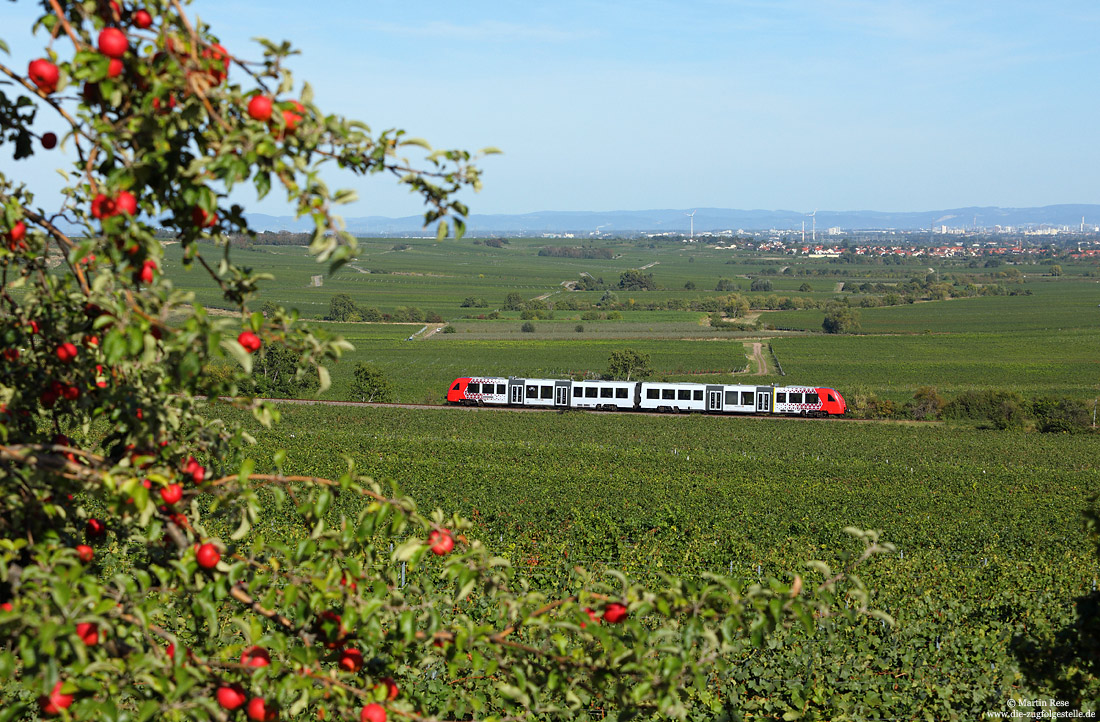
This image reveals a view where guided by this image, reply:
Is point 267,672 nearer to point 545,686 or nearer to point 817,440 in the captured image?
point 545,686

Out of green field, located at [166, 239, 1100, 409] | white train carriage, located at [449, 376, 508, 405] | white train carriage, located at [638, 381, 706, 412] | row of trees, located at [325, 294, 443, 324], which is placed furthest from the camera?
row of trees, located at [325, 294, 443, 324]

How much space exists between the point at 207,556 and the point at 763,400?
157 ft

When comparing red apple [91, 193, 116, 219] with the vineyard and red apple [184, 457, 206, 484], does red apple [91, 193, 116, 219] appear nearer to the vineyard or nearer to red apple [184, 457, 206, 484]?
red apple [184, 457, 206, 484]

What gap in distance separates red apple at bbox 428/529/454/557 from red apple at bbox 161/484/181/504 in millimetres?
1097

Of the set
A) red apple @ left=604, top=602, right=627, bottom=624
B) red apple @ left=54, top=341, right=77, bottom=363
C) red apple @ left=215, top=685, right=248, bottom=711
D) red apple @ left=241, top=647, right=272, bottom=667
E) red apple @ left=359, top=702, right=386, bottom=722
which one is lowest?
red apple @ left=359, top=702, right=386, bottom=722

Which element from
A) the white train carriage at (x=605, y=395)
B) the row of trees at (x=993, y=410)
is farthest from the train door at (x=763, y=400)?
the white train carriage at (x=605, y=395)

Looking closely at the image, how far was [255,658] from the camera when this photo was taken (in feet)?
11.5

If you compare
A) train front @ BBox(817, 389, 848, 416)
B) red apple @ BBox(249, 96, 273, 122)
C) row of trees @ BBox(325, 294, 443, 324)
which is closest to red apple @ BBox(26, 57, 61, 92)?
red apple @ BBox(249, 96, 273, 122)

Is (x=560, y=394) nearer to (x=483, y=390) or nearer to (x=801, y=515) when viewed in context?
(x=483, y=390)

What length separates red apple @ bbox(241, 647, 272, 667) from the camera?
3494 mm

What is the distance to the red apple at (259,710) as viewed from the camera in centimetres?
342

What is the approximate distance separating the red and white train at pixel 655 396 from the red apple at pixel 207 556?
46.5 meters

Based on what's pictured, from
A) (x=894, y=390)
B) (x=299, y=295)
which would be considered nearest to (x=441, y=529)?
(x=894, y=390)

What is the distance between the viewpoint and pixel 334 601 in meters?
3.83
